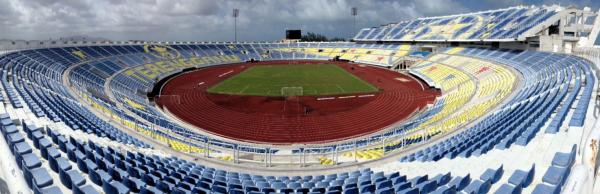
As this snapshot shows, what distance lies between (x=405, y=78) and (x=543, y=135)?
120 ft

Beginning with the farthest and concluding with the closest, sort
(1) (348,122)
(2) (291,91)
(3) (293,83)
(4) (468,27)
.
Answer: (4) (468,27), (3) (293,83), (2) (291,91), (1) (348,122)

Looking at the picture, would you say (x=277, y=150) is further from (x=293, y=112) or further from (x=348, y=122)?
(x=293, y=112)

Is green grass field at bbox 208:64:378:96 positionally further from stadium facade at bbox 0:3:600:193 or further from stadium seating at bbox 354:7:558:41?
stadium seating at bbox 354:7:558:41

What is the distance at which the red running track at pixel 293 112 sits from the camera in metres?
22.6

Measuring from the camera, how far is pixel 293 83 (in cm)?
4212

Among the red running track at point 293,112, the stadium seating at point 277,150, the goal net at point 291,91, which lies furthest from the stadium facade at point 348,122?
the goal net at point 291,91

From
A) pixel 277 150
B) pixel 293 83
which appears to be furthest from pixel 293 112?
pixel 293 83

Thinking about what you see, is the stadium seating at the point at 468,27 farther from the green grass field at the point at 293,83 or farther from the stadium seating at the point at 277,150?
the green grass field at the point at 293,83

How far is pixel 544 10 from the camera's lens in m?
42.2

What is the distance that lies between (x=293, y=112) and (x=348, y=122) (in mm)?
5165

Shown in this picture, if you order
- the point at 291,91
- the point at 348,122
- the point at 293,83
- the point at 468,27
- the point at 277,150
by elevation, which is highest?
the point at 468,27

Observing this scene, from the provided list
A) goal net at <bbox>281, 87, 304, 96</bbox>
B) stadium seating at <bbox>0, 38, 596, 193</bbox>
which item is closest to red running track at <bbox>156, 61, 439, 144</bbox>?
goal net at <bbox>281, 87, 304, 96</bbox>

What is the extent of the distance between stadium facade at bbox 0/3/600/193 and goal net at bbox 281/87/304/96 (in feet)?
8.11

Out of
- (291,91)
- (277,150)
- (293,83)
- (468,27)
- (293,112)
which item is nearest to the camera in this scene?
(277,150)
